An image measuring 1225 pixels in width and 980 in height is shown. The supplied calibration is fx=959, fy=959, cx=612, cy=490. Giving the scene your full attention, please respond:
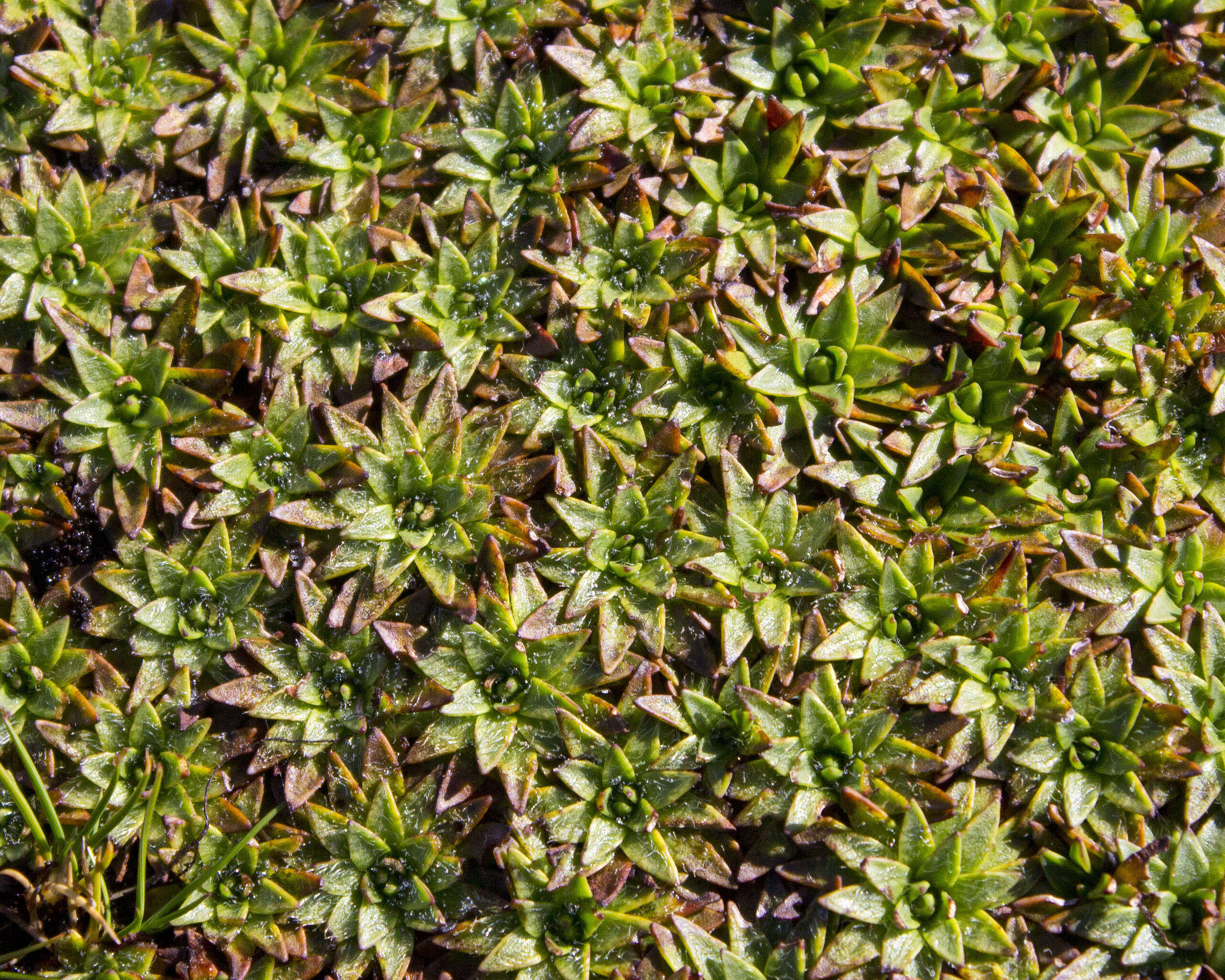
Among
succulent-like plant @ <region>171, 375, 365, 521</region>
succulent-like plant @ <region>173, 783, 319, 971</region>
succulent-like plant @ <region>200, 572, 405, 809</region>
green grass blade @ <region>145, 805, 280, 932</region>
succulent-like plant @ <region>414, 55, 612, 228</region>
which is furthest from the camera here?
succulent-like plant @ <region>414, 55, 612, 228</region>

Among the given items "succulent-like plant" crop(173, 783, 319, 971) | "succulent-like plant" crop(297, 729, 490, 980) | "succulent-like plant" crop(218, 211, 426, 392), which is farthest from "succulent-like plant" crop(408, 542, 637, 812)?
"succulent-like plant" crop(218, 211, 426, 392)

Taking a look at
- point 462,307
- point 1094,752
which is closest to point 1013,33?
point 462,307

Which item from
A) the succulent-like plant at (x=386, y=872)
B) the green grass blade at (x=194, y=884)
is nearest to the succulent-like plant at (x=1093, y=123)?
the succulent-like plant at (x=386, y=872)

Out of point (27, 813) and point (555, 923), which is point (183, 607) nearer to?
point (27, 813)

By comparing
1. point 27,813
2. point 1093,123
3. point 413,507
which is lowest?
point 27,813

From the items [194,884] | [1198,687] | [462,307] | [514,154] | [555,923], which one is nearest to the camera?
[194,884]

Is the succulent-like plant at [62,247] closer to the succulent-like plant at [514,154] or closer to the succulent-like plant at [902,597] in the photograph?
the succulent-like plant at [514,154]

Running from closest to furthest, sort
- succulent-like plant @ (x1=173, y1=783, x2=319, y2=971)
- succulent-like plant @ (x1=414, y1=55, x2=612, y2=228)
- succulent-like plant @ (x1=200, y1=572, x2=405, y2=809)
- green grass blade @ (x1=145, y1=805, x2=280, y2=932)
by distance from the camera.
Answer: green grass blade @ (x1=145, y1=805, x2=280, y2=932) → succulent-like plant @ (x1=173, y1=783, x2=319, y2=971) → succulent-like plant @ (x1=200, y1=572, x2=405, y2=809) → succulent-like plant @ (x1=414, y1=55, x2=612, y2=228)

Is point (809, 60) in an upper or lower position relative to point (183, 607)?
upper

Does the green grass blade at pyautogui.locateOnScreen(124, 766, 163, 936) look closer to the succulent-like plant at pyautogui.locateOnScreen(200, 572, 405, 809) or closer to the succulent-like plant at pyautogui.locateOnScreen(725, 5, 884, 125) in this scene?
the succulent-like plant at pyautogui.locateOnScreen(200, 572, 405, 809)

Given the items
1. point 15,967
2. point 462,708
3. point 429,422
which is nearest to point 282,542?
point 429,422
